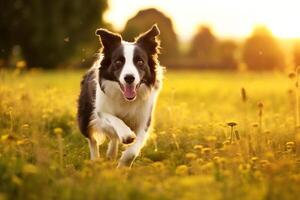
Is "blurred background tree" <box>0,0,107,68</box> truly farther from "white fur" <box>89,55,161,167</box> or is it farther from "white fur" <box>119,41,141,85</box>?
"white fur" <box>119,41,141,85</box>

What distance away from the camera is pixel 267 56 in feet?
199

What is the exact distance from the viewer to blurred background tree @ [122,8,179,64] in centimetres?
4725

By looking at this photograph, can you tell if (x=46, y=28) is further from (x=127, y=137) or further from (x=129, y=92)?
(x=127, y=137)

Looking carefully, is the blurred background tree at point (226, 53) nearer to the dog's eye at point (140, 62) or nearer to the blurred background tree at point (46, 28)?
the blurred background tree at point (46, 28)

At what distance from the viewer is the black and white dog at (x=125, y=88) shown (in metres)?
7.00

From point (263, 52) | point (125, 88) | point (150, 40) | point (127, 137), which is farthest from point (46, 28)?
point (127, 137)

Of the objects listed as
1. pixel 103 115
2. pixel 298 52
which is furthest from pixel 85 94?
pixel 298 52

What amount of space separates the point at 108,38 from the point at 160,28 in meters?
48.0

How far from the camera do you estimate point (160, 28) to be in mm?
55062

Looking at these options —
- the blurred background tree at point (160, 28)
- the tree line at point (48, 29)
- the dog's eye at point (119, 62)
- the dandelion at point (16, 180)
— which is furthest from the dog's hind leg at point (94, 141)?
the blurred background tree at point (160, 28)

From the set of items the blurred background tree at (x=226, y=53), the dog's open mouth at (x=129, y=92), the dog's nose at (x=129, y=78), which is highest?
the dog's nose at (x=129, y=78)

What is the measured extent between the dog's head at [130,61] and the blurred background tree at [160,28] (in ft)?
125

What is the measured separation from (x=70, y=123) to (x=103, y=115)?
3.02 meters

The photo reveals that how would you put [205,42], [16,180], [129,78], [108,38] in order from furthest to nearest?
[205,42], [108,38], [129,78], [16,180]
